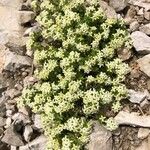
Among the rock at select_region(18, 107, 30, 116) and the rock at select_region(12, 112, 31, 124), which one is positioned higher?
the rock at select_region(18, 107, 30, 116)

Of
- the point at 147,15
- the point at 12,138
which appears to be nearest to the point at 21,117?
the point at 12,138

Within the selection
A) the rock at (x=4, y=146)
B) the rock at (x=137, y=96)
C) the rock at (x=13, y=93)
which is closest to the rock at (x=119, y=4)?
the rock at (x=137, y=96)

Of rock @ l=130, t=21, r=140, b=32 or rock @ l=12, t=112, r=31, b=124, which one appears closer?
rock @ l=12, t=112, r=31, b=124

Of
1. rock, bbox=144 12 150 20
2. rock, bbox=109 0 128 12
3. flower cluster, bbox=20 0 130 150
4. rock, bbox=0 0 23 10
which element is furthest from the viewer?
rock, bbox=0 0 23 10

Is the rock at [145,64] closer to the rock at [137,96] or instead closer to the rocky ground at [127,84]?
the rocky ground at [127,84]

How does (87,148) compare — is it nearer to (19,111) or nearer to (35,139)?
(35,139)

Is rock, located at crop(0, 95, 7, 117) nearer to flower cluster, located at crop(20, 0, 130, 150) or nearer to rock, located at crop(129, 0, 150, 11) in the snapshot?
flower cluster, located at crop(20, 0, 130, 150)

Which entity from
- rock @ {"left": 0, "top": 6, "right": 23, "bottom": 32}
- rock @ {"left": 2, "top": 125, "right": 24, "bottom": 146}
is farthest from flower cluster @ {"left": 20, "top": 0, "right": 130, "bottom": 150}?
rock @ {"left": 0, "top": 6, "right": 23, "bottom": 32}

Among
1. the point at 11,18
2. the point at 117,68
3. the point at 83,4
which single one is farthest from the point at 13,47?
the point at 117,68
